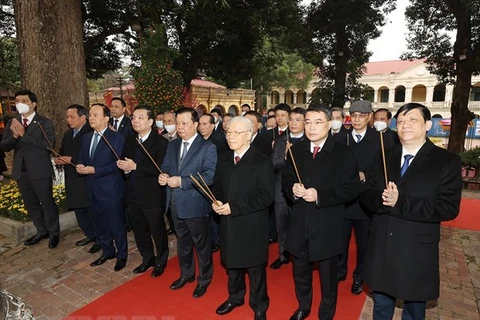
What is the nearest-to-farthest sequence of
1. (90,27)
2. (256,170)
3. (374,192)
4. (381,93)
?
(374,192), (256,170), (90,27), (381,93)

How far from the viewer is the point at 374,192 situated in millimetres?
2729

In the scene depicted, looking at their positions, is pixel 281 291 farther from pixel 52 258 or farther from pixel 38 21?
pixel 38 21

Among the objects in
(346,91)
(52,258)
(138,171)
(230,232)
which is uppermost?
(346,91)

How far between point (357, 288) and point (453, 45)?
37.0 ft

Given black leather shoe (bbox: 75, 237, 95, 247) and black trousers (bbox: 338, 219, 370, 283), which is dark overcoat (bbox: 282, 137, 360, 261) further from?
black leather shoe (bbox: 75, 237, 95, 247)

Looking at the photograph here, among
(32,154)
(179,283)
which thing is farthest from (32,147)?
(179,283)

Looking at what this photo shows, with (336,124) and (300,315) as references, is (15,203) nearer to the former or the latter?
(300,315)

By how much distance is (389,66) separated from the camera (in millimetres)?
45281

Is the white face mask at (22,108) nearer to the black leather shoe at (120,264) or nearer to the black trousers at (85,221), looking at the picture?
the black trousers at (85,221)

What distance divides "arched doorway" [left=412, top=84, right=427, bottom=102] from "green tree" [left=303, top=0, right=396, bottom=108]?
33.9 metres

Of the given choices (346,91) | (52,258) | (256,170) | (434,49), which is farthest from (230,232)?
(434,49)

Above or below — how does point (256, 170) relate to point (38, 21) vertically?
below

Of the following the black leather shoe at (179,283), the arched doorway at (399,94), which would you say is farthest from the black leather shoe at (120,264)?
the arched doorway at (399,94)

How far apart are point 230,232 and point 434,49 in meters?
12.8
